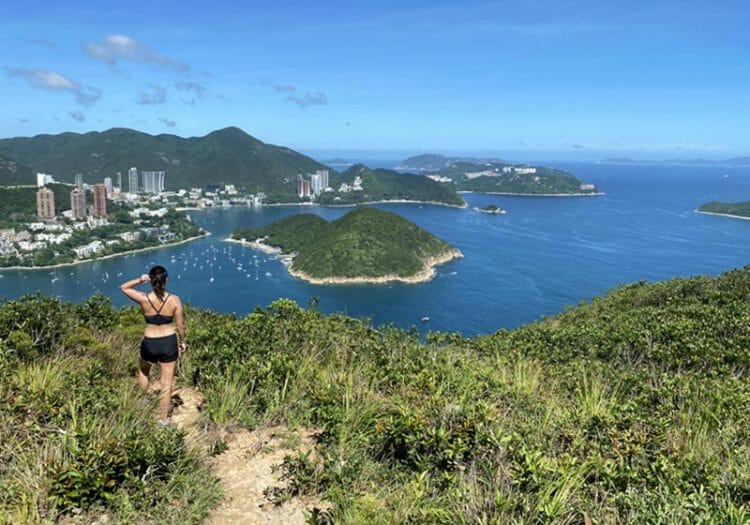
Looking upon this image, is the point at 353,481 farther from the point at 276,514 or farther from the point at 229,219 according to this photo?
the point at 229,219

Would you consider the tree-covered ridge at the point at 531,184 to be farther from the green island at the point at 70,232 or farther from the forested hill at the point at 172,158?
the green island at the point at 70,232

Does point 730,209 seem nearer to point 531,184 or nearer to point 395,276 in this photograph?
point 531,184

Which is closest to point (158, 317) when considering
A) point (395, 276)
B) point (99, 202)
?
point (395, 276)

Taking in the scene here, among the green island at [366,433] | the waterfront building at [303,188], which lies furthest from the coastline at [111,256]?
the green island at [366,433]

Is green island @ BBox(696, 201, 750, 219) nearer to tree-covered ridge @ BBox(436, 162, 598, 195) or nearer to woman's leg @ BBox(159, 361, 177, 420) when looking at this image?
tree-covered ridge @ BBox(436, 162, 598, 195)

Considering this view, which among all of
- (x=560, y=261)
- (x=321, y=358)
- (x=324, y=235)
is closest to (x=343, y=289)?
(x=324, y=235)

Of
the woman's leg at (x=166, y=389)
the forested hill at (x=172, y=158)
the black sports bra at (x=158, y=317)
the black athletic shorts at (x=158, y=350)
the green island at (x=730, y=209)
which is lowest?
the woman's leg at (x=166, y=389)

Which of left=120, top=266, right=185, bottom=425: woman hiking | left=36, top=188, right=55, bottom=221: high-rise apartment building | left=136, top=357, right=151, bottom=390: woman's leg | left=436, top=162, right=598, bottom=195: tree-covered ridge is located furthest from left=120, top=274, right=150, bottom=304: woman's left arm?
left=436, top=162, right=598, bottom=195: tree-covered ridge
